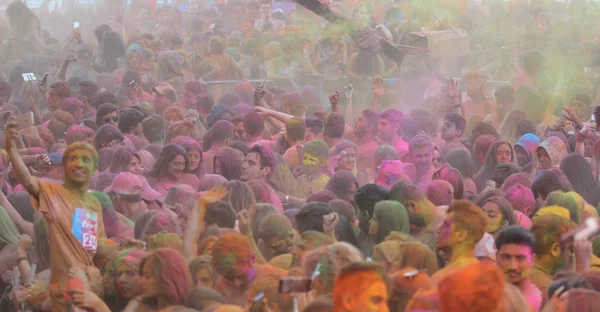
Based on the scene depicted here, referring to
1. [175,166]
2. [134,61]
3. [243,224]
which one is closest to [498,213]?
[243,224]

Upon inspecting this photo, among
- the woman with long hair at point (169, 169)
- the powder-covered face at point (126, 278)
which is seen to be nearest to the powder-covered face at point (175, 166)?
the woman with long hair at point (169, 169)

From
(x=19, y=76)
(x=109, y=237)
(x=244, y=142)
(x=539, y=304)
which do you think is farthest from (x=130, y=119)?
(x=539, y=304)

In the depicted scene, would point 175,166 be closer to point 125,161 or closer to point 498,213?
point 125,161

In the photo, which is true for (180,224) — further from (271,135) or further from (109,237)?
(271,135)

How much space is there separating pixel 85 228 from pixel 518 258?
233 centimetres

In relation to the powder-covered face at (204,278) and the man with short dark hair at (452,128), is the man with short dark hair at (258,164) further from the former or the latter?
the powder-covered face at (204,278)

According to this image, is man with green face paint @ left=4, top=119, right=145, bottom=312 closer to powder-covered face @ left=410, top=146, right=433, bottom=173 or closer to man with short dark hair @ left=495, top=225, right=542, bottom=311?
man with short dark hair @ left=495, top=225, right=542, bottom=311

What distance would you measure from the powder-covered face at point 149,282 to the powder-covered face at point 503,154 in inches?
184

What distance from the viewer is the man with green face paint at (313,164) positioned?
9.71 metres

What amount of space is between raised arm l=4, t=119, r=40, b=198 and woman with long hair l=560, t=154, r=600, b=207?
13.8ft

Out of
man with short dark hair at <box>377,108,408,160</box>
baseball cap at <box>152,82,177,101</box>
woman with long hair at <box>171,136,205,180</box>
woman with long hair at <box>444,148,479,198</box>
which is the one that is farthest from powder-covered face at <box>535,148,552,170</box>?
baseball cap at <box>152,82,177,101</box>

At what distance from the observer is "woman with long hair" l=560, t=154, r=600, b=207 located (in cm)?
893

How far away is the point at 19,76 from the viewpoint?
15.6 m

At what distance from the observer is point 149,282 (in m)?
5.77
